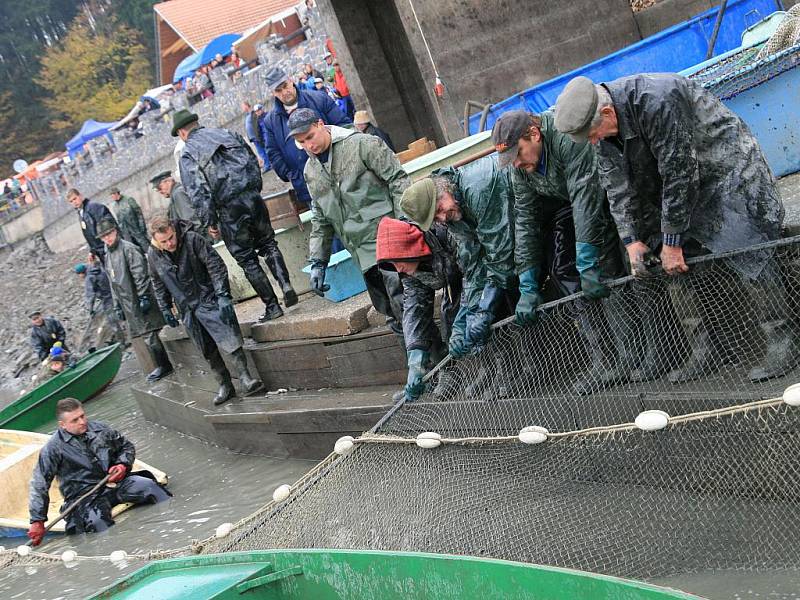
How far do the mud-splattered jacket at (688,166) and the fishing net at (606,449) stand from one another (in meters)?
0.38

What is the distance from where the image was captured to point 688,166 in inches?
175

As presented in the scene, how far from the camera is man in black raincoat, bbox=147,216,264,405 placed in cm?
948

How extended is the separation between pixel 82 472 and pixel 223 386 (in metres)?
1.82

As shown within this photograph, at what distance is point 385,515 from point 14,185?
49086 millimetres

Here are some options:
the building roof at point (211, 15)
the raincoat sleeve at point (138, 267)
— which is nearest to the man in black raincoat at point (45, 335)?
the raincoat sleeve at point (138, 267)

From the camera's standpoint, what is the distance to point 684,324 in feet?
14.8

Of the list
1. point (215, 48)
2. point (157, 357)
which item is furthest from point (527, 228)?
point (215, 48)

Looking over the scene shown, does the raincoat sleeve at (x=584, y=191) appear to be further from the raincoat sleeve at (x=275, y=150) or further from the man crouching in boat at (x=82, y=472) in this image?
the man crouching in boat at (x=82, y=472)

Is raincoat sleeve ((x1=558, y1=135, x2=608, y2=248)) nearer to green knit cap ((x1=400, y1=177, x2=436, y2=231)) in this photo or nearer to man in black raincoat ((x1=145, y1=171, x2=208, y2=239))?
green knit cap ((x1=400, y1=177, x2=436, y2=231))

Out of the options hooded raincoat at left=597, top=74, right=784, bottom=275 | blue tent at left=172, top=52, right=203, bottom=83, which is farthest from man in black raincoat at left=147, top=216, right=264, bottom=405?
blue tent at left=172, top=52, right=203, bottom=83

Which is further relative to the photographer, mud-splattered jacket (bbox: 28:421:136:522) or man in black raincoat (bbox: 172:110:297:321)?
man in black raincoat (bbox: 172:110:297:321)

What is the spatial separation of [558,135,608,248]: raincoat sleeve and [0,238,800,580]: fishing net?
1.46ft

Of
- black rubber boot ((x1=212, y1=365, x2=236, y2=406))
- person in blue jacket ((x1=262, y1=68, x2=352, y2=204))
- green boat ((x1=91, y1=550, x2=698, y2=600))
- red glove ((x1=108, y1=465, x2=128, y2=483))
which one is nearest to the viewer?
green boat ((x1=91, y1=550, x2=698, y2=600))

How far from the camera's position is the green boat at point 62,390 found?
16266 mm
